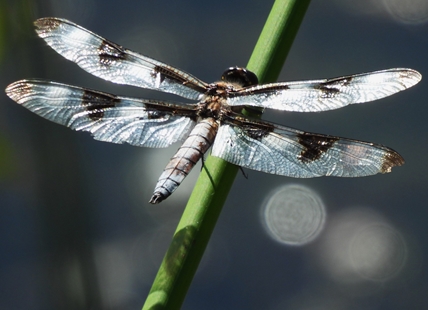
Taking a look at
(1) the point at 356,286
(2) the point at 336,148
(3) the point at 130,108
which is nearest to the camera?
(2) the point at 336,148

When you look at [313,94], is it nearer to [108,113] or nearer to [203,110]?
[203,110]

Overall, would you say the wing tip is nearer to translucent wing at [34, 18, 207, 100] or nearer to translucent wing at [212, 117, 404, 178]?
translucent wing at [212, 117, 404, 178]

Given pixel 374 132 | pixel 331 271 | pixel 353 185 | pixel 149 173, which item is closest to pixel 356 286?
pixel 331 271

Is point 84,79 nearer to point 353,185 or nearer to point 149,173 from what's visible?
point 149,173

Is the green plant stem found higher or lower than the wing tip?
lower

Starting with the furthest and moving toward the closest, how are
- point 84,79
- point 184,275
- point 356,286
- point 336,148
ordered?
point 84,79 < point 356,286 < point 336,148 < point 184,275

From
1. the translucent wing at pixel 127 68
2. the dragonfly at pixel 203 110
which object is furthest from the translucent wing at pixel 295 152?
the translucent wing at pixel 127 68

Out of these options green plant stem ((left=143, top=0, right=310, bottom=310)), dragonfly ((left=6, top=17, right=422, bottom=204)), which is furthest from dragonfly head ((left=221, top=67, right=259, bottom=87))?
green plant stem ((left=143, top=0, right=310, bottom=310))

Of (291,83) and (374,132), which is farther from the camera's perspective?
(374,132)
